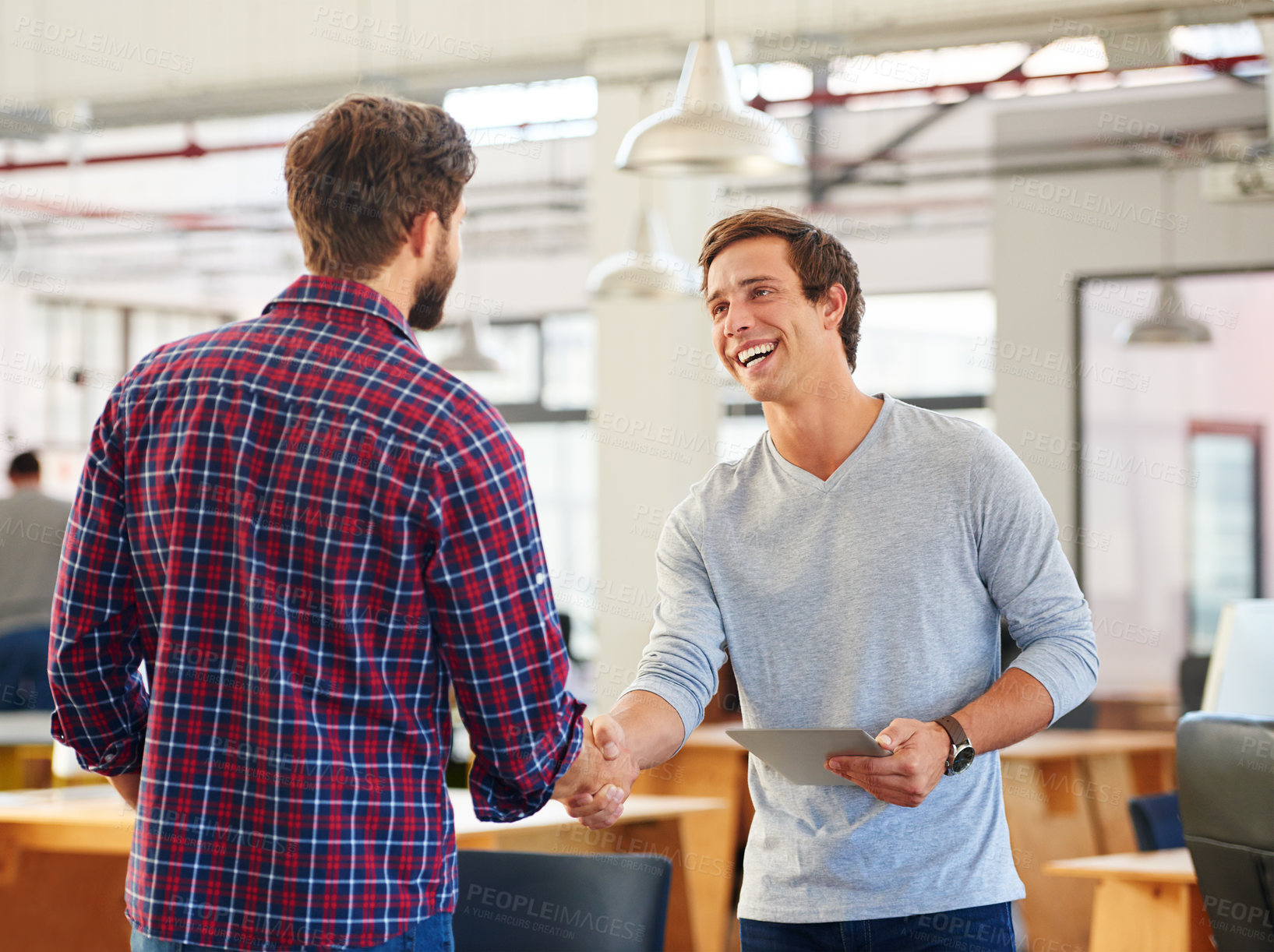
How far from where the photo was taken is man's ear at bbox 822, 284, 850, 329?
2.01 m

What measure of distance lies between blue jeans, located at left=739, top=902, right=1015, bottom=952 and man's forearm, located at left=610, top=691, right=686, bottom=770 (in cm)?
30

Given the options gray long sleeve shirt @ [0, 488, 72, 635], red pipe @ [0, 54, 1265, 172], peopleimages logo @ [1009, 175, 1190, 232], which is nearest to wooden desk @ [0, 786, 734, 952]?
gray long sleeve shirt @ [0, 488, 72, 635]

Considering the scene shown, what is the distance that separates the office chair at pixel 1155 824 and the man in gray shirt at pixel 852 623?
1.94 meters

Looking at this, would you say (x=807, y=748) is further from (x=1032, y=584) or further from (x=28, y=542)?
(x=28, y=542)

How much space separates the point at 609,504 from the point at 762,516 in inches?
207

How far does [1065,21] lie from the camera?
639cm

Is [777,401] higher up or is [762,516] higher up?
[777,401]

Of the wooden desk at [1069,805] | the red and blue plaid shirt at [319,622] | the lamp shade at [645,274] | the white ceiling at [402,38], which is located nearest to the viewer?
the red and blue plaid shirt at [319,622]

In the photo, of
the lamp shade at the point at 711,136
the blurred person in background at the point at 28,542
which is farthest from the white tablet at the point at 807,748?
the blurred person in background at the point at 28,542

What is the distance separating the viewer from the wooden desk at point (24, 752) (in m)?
4.59

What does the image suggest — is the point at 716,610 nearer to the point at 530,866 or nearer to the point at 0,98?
the point at 530,866

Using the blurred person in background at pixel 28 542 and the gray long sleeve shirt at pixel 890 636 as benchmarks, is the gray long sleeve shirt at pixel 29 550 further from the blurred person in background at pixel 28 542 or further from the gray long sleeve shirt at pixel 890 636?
the gray long sleeve shirt at pixel 890 636

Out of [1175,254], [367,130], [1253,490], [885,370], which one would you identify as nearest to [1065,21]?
[1175,254]

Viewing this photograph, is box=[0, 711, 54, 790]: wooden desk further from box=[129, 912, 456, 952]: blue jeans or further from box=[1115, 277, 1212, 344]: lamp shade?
box=[1115, 277, 1212, 344]: lamp shade
